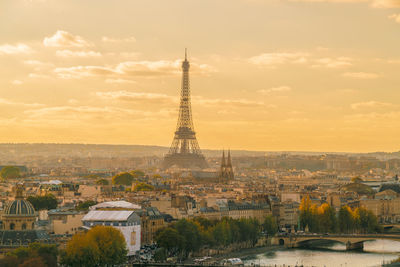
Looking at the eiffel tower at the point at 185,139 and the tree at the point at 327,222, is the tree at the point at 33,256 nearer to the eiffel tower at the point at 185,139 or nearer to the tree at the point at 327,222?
the tree at the point at 327,222

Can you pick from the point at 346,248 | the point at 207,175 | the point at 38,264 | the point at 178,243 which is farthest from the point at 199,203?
the point at 207,175

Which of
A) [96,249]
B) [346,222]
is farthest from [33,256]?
[346,222]

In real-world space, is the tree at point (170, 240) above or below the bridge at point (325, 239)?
above

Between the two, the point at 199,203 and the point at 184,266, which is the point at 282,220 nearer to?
the point at 199,203

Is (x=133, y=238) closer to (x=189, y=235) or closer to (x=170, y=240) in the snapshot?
(x=170, y=240)

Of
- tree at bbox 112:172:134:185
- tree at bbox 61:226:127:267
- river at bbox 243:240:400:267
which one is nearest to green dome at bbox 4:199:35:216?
tree at bbox 61:226:127:267

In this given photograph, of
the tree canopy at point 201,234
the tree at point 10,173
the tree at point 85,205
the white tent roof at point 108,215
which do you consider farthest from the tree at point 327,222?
the tree at point 10,173

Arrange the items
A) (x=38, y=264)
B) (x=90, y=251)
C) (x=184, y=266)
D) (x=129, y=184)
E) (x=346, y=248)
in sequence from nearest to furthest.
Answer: (x=38, y=264)
(x=90, y=251)
(x=184, y=266)
(x=346, y=248)
(x=129, y=184)
